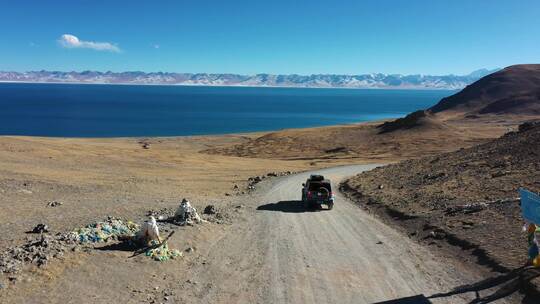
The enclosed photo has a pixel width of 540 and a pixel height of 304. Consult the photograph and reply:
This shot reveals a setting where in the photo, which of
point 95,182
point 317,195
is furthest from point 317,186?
point 95,182

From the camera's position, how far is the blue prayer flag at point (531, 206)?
45.2 ft

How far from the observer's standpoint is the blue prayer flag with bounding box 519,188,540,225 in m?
13.8

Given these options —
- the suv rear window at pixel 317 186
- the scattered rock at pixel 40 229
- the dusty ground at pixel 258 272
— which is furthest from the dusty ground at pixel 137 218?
the suv rear window at pixel 317 186

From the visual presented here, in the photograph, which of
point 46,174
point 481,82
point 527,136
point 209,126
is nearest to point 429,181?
point 527,136

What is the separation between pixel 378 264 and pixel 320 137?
70.3 meters

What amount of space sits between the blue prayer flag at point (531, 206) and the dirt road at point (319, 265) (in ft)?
7.93

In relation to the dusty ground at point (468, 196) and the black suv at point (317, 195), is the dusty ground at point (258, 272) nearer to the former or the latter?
the dusty ground at point (468, 196)

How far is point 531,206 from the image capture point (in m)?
14.1

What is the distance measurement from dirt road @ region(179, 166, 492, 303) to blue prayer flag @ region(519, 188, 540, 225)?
2418mm

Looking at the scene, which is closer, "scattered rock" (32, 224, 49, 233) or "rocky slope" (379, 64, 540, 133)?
"scattered rock" (32, 224, 49, 233)

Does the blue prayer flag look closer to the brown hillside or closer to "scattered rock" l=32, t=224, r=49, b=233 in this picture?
"scattered rock" l=32, t=224, r=49, b=233

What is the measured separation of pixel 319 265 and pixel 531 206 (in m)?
6.61

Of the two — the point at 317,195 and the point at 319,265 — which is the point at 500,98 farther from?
the point at 319,265

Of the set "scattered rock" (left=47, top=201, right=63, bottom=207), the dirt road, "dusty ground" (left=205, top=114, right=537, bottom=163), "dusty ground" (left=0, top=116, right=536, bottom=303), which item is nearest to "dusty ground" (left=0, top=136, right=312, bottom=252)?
"dusty ground" (left=0, top=116, right=536, bottom=303)
